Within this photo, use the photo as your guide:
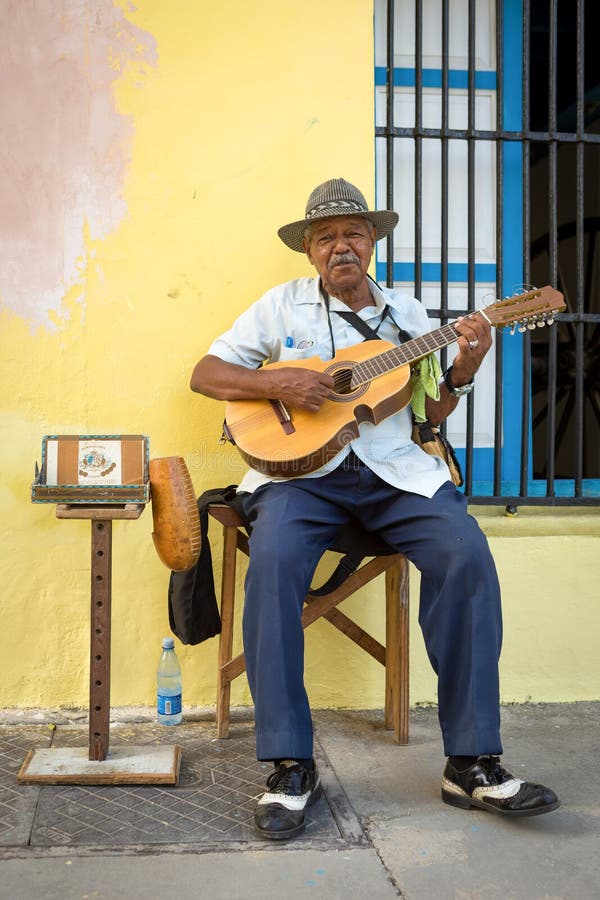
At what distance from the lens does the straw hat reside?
3.00 meters

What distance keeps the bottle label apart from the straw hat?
5.37 ft

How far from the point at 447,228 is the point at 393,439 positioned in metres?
1.08

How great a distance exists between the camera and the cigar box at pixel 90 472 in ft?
8.68

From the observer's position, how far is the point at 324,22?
3.37 m

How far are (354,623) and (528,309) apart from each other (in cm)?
118

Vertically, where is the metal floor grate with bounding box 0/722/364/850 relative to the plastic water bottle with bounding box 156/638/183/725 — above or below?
below

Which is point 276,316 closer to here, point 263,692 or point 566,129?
point 263,692

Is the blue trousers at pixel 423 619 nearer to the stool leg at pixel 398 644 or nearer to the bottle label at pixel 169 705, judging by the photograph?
the stool leg at pixel 398 644

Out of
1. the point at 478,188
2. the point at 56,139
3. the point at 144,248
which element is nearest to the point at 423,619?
the point at 144,248

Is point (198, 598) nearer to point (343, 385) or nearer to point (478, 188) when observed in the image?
point (343, 385)

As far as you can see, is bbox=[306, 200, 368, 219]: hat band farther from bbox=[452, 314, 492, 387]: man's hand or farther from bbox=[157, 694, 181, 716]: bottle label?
bbox=[157, 694, 181, 716]: bottle label

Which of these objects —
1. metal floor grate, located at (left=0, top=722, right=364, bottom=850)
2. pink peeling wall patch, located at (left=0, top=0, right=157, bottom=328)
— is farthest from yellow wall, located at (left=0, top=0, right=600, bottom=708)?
metal floor grate, located at (left=0, top=722, right=364, bottom=850)

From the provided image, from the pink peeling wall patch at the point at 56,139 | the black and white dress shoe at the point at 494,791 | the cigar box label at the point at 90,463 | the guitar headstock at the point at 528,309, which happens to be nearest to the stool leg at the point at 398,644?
the black and white dress shoe at the point at 494,791

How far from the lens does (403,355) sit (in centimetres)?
285
